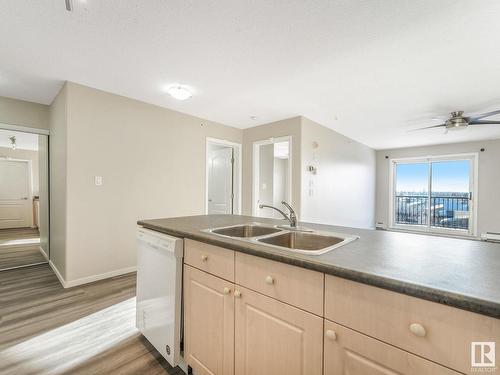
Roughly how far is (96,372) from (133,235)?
6.28ft

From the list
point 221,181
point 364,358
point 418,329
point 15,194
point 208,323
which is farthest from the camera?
point 15,194

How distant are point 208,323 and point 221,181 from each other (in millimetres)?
3680

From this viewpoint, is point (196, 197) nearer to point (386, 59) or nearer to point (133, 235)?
point (133, 235)

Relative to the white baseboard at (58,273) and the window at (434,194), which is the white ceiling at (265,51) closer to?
the white baseboard at (58,273)

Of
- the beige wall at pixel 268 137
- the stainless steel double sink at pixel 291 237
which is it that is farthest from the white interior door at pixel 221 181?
the stainless steel double sink at pixel 291 237

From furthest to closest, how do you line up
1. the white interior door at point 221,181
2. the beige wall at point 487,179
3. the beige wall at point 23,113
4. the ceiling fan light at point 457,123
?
the beige wall at point 487,179 < the white interior door at point 221,181 < the ceiling fan light at point 457,123 < the beige wall at point 23,113

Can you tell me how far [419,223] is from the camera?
668 centimetres

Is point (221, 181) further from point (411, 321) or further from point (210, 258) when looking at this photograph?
point (411, 321)

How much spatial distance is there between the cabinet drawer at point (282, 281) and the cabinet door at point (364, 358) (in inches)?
4.1

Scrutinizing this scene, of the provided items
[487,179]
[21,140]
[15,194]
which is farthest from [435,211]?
[15,194]

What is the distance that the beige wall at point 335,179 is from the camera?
4109 mm

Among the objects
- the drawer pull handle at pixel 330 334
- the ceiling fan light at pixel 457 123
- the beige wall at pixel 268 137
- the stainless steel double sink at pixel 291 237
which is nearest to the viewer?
the drawer pull handle at pixel 330 334

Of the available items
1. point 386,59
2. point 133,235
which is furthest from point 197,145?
point 386,59

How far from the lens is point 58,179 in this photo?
3.08 metres
